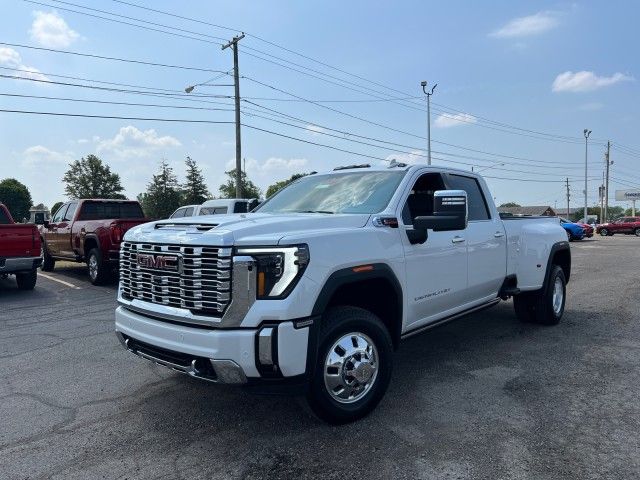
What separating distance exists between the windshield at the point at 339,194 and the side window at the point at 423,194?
24 cm

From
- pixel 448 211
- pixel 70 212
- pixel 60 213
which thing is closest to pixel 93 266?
pixel 70 212

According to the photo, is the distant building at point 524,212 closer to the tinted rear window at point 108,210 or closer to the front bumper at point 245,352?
the front bumper at point 245,352

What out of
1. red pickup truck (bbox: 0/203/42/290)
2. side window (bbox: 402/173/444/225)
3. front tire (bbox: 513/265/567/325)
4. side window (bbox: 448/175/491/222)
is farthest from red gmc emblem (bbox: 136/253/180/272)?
red pickup truck (bbox: 0/203/42/290)

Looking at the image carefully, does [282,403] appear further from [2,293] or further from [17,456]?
[2,293]

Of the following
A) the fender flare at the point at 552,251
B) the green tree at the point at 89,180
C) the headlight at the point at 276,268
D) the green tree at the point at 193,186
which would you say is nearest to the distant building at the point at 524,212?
the fender flare at the point at 552,251

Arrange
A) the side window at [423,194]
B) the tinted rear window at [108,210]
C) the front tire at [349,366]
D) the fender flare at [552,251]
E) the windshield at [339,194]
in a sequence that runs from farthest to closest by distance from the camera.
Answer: the tinted rear window at [108,210] → the fender flare at [552,251] → the side window at [423,194] → the windshield at [339,194] → the front tire at [349,366]

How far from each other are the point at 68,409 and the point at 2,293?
24.4 feet

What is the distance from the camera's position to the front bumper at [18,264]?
30.4 feet

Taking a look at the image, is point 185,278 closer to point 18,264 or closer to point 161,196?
point 18,264

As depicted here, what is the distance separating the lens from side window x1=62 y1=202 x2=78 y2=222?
12.0m

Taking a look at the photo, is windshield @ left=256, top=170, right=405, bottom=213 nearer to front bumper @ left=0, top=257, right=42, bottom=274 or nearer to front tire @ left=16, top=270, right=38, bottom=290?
front bumper @ left=0, top=257, right=42, bottom=274

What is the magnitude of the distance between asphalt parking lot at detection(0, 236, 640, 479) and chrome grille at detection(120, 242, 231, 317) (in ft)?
2.63

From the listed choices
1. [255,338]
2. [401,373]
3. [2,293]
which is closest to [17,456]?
[255,338]

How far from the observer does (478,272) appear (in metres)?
5.04
